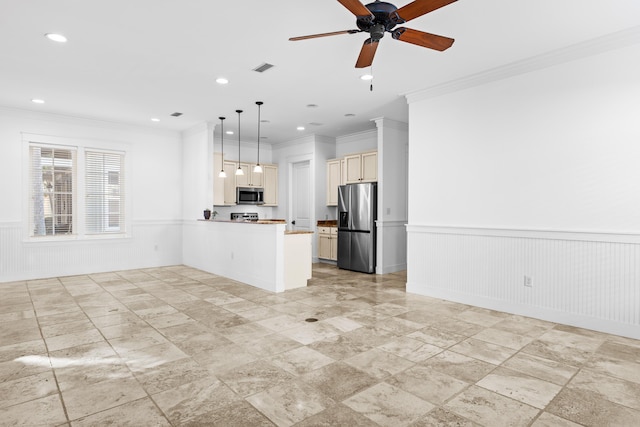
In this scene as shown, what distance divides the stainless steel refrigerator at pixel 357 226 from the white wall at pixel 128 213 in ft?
11.9

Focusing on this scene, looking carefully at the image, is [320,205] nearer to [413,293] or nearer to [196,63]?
[413,293]

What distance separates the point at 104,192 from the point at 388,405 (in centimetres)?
687

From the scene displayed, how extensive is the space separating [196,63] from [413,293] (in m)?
4.20

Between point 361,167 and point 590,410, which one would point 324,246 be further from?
point 590,410

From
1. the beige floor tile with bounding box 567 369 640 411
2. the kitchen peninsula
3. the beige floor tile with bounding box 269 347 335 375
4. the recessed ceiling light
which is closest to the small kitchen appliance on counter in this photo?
the kitchen peninsula

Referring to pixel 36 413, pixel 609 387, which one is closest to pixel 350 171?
pixel 609 387

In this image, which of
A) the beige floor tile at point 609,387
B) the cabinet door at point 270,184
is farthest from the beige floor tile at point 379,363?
the cabinet door at point 270,184

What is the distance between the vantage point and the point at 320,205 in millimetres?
8461

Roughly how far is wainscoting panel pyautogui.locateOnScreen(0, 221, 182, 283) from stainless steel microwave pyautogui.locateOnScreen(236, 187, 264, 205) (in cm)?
143

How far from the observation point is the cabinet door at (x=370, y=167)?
712cm

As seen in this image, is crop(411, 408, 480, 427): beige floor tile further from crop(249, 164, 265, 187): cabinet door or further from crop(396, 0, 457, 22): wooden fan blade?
crop(249, 164, 265, 187): cabinet door

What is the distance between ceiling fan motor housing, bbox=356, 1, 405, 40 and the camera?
253cm

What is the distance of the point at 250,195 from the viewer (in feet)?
28.3

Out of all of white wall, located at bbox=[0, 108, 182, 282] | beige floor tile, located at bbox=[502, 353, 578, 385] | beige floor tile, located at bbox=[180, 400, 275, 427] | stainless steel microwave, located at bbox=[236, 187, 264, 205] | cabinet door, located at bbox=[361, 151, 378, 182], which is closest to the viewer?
beige floor tile, located at bbox=[180, 400, 275, 427]
